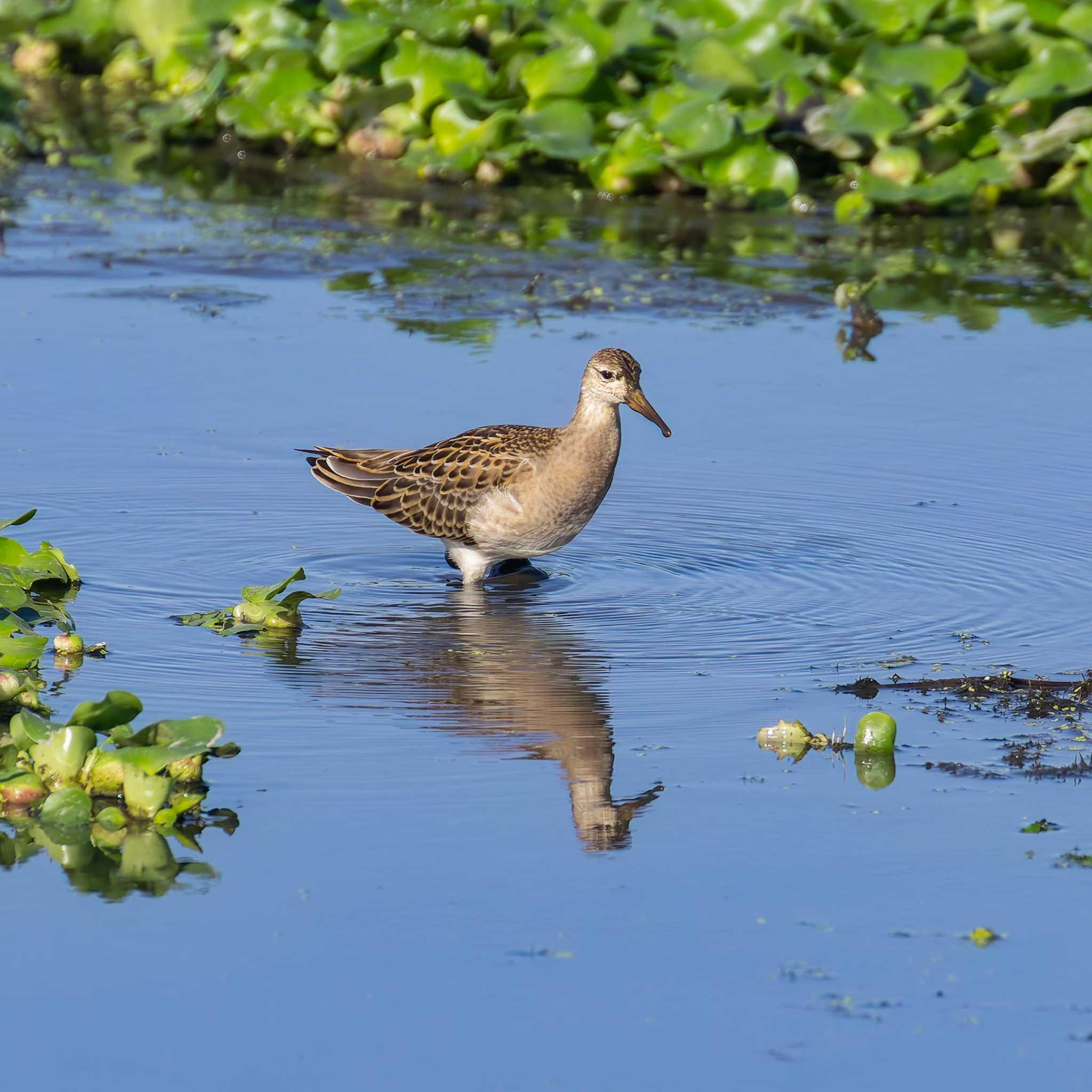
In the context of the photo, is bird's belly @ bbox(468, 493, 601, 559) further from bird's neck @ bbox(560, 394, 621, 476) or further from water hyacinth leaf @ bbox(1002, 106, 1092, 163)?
water hyacinth leaf @ bbox(1002, 106, 1092, 163)

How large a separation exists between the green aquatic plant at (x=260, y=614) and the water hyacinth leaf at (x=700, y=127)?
300 inches

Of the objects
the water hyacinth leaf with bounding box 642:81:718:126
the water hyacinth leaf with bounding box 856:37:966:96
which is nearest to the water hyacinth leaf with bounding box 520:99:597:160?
the water hyacinth leaf with bounding box 642:81:718:126

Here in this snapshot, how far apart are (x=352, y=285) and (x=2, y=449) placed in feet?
12.8

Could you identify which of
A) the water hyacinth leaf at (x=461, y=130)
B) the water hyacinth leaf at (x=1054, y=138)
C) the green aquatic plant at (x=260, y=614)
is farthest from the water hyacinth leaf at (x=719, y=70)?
the green aquatic plant at (x=260, y=614)

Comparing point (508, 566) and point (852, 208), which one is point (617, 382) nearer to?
point (508, 566)

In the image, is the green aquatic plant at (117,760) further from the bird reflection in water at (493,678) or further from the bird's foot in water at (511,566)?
the bird's foot in water at (511,566)

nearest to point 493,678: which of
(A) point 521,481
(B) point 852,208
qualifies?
(A) point 521,481

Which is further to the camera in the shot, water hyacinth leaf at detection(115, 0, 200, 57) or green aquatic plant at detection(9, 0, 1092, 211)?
water hyacinth leaf at detection(115, 0, 200, 57)

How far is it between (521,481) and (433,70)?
7.70 m

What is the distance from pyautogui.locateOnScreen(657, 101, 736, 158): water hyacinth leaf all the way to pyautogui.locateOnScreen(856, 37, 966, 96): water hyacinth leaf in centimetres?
107

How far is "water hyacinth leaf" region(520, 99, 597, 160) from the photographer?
1470 cm

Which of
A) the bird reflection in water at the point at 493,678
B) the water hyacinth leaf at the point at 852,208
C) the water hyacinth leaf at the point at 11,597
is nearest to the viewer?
the bird reflection in water at the point at 493,678

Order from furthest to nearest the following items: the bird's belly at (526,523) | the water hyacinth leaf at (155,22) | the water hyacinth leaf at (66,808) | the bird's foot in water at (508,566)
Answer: the water hyacinth leaf at (155,22) < the bird's foot in water at (508,566) < the bird's belly at (526,523) < the water hyacinth leaf at (66,808)

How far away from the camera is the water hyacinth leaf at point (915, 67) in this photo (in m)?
14.4
